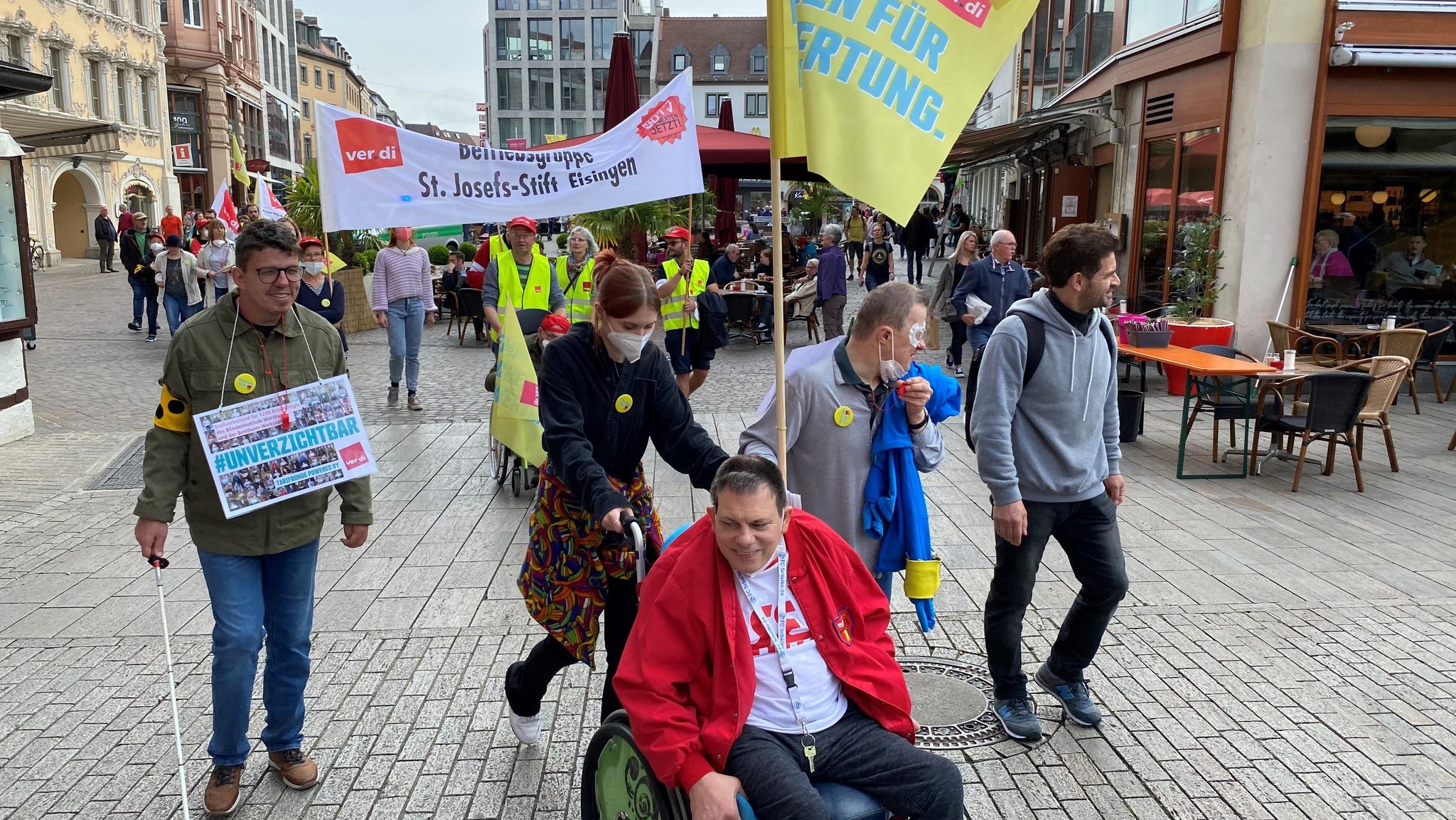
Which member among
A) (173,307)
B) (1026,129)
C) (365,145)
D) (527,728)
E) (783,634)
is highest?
(1026,129)

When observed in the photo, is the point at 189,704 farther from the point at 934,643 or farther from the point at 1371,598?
the point at 1371,598

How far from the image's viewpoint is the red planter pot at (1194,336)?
37.9 ft

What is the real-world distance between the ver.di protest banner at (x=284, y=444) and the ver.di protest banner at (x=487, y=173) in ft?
5.26

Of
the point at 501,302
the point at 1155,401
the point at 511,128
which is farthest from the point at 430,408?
the point at 511,128

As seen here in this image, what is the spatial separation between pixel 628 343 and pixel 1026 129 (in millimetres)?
16010

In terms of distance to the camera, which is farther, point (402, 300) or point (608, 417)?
point (402, 300)

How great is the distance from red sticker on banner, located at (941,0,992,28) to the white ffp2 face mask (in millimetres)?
1413

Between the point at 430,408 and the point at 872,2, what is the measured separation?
856 centimetres

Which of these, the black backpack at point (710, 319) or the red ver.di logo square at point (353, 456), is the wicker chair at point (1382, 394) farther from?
the red ver.di logo square at point (353, 456)

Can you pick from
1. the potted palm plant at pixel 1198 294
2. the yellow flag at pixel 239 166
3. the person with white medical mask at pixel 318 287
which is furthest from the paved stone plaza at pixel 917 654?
the yellow flag at pixel 239 166

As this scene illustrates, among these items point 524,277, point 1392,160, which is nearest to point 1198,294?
point 1392,160

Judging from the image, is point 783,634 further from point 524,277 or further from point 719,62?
point 719,62

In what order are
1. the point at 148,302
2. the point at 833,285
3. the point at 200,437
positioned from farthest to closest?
the point at 148,302 < the point at 833,285 < the point at 200,437

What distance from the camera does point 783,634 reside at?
2830mm
